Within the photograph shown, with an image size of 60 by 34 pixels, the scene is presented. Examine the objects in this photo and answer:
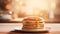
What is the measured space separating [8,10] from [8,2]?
117 millimetres

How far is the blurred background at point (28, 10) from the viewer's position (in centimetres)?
182

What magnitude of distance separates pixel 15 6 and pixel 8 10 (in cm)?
11

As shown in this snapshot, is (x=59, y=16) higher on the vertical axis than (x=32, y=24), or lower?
higher

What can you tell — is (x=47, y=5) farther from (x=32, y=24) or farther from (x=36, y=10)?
(x=32, y=24)

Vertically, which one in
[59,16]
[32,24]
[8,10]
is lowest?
[32,24]

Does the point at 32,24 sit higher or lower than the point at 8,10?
lower

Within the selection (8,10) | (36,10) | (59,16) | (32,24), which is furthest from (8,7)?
(32,24)

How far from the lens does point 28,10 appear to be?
1822mm

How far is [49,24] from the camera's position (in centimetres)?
182

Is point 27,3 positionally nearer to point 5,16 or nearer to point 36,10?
point 36,10

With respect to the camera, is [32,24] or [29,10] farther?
[29,10]

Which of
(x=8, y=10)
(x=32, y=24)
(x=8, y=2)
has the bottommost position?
(x=32, y=24)

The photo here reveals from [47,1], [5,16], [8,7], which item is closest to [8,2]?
[8,7]

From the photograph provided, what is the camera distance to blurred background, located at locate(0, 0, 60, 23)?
1822mm
